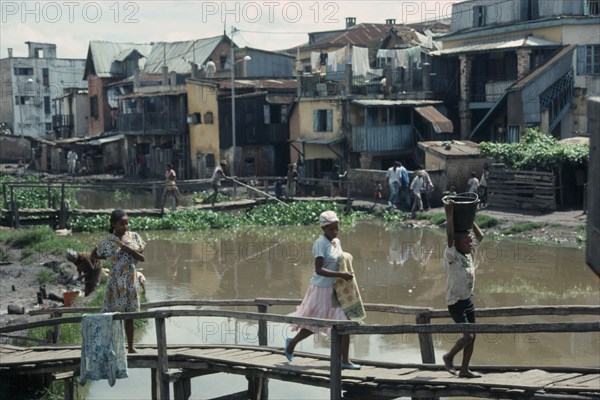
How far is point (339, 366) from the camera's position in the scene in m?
8.37

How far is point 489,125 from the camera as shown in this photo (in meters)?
37.9

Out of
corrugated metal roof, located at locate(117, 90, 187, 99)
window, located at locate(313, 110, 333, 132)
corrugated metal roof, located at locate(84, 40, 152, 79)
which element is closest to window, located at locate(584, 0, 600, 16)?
window, located at locate(313, 110, 333, 132)

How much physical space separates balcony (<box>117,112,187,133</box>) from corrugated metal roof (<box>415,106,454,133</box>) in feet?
45.9

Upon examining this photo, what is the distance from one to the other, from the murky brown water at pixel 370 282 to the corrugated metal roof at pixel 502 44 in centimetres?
1074

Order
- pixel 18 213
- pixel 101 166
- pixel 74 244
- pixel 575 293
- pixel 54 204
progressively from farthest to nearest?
pixel 101 166 < pixel 54 204 < pixel 18 213 < pixel 74 244 < pixel 575 293

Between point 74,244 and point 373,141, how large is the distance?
1633 cm

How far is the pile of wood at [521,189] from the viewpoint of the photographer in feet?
92.4

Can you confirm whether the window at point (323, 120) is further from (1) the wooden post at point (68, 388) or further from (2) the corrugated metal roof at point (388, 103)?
(1) the wooden post at point (68, 388)

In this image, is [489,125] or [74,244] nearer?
[74,244]

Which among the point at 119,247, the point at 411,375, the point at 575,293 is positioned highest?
the point at 119,247

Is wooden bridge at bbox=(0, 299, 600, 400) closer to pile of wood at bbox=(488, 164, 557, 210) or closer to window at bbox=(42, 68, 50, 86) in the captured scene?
pile of wood at bbox=(488, 164, 557, 210)

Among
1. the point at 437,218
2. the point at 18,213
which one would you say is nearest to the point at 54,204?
the point at 18,213

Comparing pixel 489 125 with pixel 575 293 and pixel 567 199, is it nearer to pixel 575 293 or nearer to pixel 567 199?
pixel 567 199

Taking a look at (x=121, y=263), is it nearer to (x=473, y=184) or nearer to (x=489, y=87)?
(x=473, y=184)
